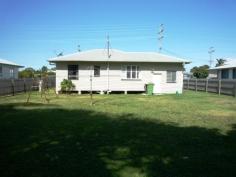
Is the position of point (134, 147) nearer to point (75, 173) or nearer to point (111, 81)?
point (75, 173)

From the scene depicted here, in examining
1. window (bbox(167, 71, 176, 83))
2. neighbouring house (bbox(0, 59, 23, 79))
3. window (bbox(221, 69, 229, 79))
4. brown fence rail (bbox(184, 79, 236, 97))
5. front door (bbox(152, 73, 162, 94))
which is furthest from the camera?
window (bbox(221, 69, 229, 79))

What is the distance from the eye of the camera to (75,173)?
4656mm

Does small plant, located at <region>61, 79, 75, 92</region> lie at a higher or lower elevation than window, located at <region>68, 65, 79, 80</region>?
lower

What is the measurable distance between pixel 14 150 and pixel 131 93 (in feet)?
61.2

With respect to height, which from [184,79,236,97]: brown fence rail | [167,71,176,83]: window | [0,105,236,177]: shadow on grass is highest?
[167,71,176,83]: window

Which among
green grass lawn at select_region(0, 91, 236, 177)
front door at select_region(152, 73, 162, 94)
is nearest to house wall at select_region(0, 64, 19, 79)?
front door at select_region(152, 73, 162, 94)

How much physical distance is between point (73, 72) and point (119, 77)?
383 centimetres

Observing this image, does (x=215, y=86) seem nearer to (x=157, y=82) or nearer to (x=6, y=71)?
(x=157, y=82)

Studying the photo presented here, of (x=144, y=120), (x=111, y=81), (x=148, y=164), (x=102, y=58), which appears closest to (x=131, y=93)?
(x=111, y=81)

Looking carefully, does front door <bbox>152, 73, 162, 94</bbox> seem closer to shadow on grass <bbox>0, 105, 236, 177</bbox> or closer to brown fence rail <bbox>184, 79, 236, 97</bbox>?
brown fence rail <bbox>184, 79, 236, 97</bbox>

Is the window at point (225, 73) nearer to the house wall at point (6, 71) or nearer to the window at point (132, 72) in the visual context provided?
the window at point (132, 72)

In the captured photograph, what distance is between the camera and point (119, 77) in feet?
78.4

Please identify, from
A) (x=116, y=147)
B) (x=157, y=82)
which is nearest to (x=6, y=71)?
(x=157, y=82)

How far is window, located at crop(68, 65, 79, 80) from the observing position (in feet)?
77.4
